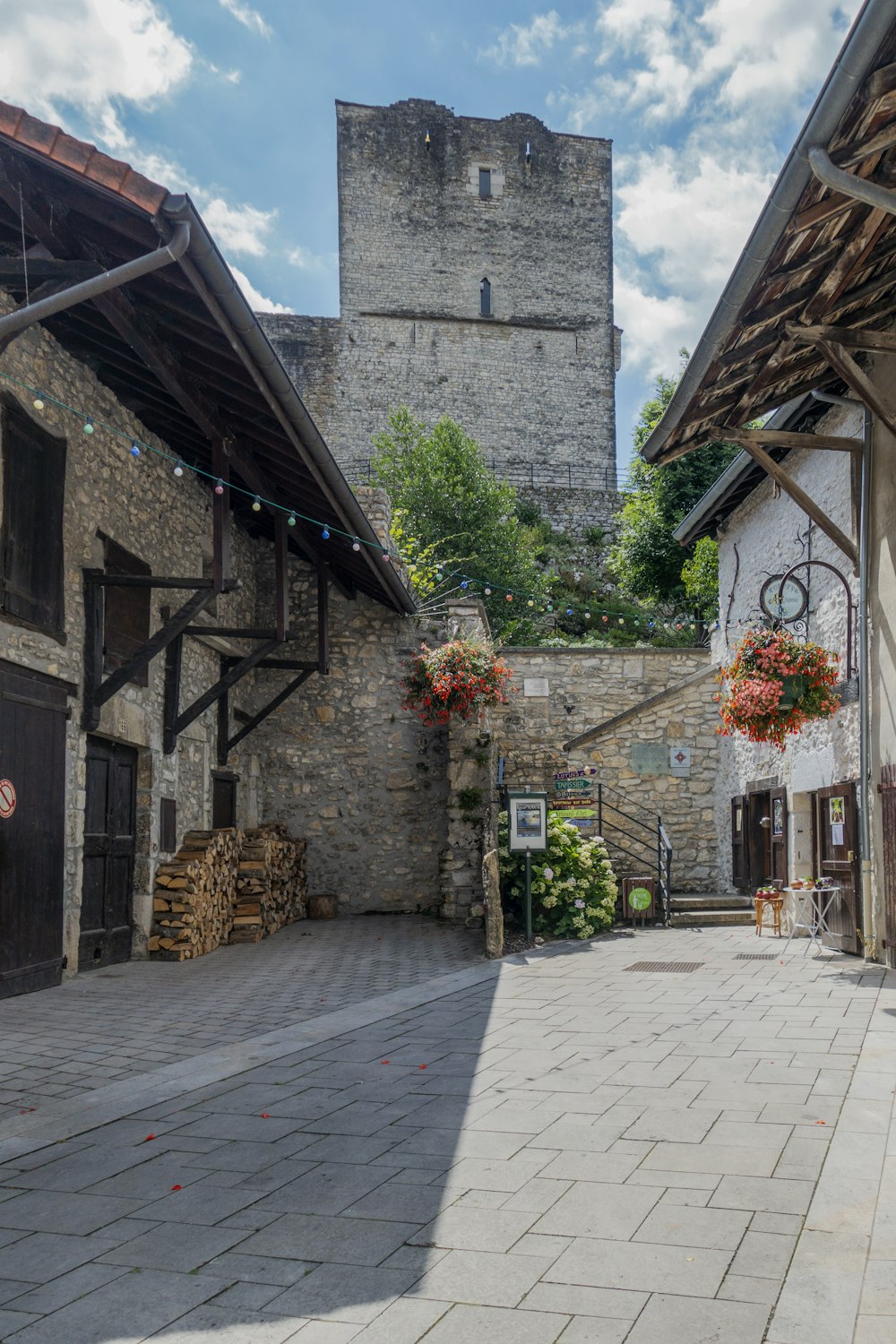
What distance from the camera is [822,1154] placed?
360 centimetres

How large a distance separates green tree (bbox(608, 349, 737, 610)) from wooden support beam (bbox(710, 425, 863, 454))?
13822 millimetres

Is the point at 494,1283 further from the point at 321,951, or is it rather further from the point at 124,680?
the point at 321,951

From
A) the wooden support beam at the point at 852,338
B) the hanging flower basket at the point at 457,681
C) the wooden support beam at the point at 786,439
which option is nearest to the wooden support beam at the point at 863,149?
the wooden support beam at the point at 852,338

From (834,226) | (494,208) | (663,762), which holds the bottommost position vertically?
(663,762)

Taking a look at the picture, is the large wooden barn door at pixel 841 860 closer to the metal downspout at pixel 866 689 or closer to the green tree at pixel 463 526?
the metal downspout at pixel 866 689

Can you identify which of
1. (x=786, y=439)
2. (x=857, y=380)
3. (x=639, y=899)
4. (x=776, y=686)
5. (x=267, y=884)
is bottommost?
(x=639, y=899)

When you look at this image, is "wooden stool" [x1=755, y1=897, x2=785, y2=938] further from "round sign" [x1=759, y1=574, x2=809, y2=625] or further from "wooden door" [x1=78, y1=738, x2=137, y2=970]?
"wooden door" [x1=78, y1=738, x2=137, y2=970]

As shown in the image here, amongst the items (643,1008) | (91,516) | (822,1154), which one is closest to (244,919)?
(91,516)

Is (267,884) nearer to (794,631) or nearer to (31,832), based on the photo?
(31,832)

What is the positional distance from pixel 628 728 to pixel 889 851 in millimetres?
5548

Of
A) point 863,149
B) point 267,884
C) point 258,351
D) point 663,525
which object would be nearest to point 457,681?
point 267,884

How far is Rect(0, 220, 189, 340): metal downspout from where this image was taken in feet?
17.6

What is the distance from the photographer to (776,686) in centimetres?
811

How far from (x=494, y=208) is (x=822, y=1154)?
35333mm
